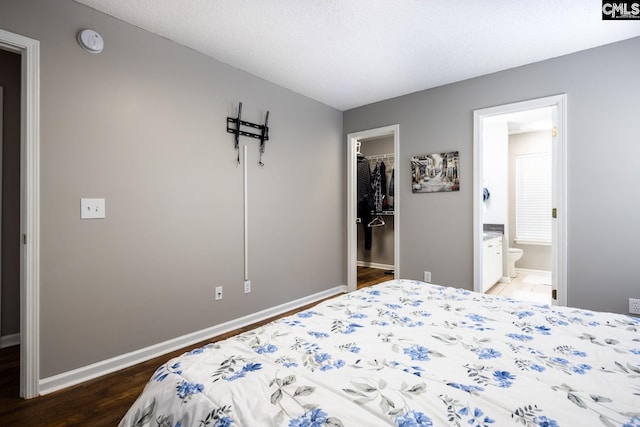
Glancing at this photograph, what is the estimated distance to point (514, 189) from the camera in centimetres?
532

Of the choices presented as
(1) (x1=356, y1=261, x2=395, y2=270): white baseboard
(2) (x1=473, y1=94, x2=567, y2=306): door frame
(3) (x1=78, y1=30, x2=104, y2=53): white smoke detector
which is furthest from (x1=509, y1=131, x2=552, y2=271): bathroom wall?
(3) (x1=78, y1=30, x2=104, y2=53): white smoke detector

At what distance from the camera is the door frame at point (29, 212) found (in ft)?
5.83

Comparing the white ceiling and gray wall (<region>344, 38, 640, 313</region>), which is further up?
the white ceiling

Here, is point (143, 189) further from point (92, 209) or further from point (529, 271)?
point (529, 271)

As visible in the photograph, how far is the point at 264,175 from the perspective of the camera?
3.15m

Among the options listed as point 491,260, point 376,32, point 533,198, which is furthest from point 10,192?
point 533,198

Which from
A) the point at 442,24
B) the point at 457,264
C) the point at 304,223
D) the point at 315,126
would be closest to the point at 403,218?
the point at 457,264

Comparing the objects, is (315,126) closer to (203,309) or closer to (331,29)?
(331,29)

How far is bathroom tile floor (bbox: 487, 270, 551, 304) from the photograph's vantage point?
3.84 metres

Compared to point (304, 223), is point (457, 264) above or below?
below

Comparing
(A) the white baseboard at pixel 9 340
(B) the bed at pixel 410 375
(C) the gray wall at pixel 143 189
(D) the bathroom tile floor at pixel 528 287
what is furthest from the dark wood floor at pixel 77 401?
(D) the bathroom tile floor at pixel 528 287

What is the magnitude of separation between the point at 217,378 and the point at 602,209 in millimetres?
3146

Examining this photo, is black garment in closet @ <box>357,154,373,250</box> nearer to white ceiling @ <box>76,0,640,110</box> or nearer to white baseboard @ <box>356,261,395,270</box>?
white baseboard @ <box>356,261,395,270</box>

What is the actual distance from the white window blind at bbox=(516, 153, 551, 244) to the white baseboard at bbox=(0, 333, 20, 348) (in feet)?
21.9
